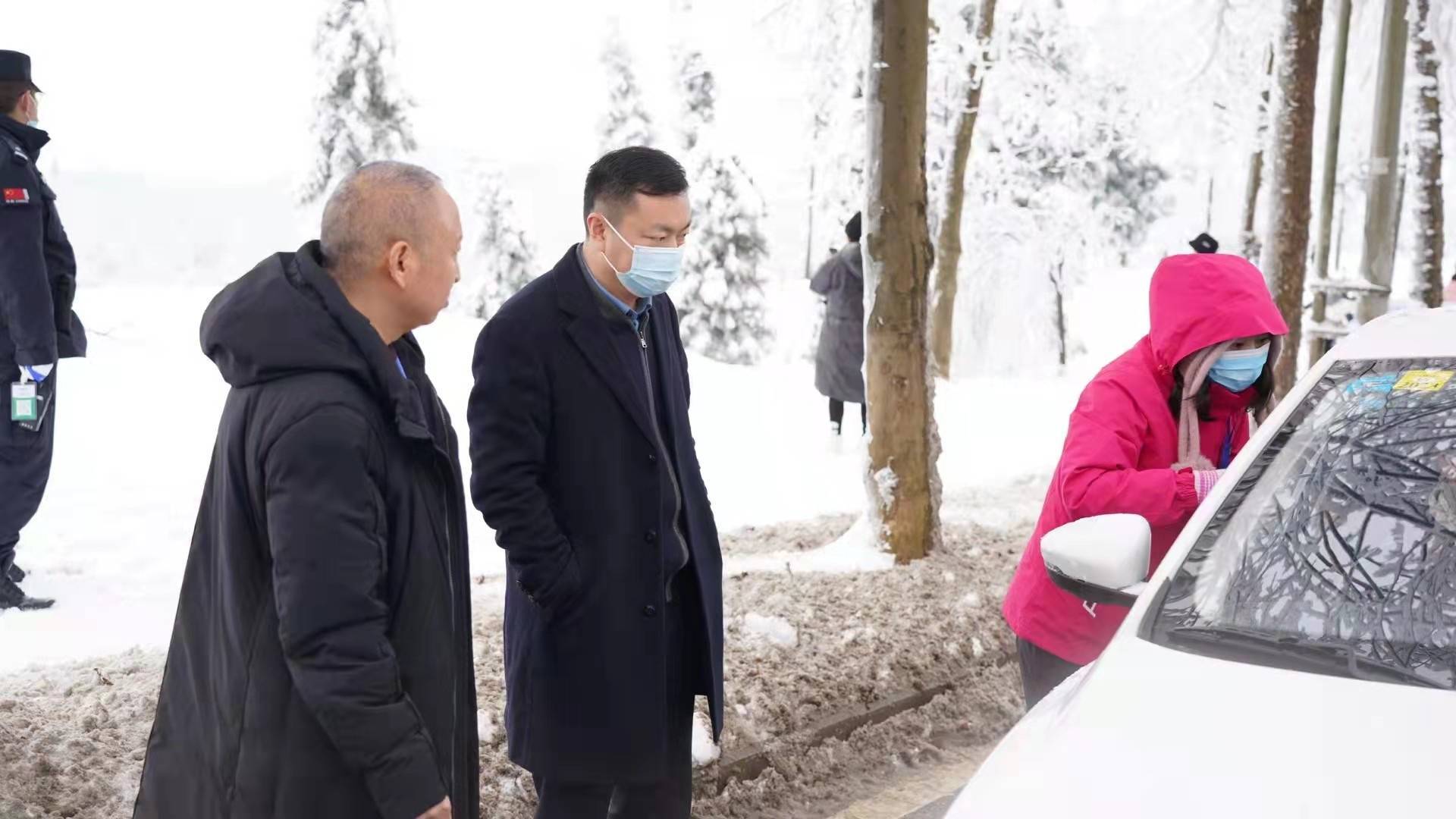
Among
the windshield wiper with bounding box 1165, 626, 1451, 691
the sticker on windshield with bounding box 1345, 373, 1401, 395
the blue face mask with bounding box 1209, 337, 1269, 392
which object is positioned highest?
the sticker on windshield with bounding box 1345, 373, 1401, 395

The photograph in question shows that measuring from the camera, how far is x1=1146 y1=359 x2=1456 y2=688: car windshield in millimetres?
2367

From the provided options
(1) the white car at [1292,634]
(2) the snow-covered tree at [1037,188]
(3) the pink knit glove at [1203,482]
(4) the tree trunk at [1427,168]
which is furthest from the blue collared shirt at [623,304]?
(2) the snow-covered tree at [1037,188]

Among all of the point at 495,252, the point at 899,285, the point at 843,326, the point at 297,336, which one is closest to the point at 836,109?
the point at 843,326

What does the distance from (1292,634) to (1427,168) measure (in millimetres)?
16583

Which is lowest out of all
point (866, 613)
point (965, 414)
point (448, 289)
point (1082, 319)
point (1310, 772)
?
point (1082, 319)

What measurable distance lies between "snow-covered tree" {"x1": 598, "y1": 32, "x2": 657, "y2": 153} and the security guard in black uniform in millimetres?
37096

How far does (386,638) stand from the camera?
2357 mm

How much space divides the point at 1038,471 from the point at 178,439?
8.09m

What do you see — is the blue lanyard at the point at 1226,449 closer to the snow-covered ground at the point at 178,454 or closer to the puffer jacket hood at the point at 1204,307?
the puffer jacket hood at the point at 1204,307

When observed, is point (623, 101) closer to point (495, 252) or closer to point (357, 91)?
point (495, 252)

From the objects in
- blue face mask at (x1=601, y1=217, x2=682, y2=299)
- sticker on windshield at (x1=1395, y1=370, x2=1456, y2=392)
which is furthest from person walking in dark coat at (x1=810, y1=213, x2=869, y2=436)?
sticker on windshield at (x1=1395, y1=370, x2=1456, y2=392)

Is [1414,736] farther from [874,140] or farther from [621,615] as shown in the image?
[874,140]

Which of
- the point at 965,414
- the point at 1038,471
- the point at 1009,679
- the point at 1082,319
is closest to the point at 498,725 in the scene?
the point at 1009,679

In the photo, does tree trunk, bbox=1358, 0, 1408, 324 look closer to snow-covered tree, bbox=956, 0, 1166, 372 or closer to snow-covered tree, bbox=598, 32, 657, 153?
snow-covered tree, bbox=956, 0, 1166, 372
